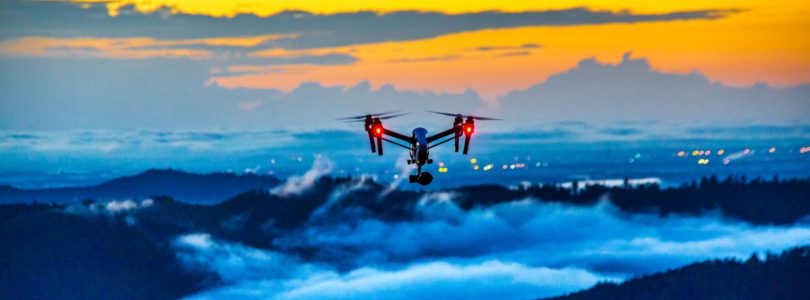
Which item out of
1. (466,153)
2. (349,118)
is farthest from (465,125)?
(349,118)

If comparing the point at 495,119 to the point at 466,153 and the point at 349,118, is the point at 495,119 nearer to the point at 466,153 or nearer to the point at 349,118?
the point at 466,153

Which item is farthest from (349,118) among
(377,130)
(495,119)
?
(495,119)

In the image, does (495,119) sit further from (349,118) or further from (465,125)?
(349,118)

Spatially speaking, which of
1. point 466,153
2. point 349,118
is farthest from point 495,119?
point 349,118

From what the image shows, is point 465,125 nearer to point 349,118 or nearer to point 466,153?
point 466,153
